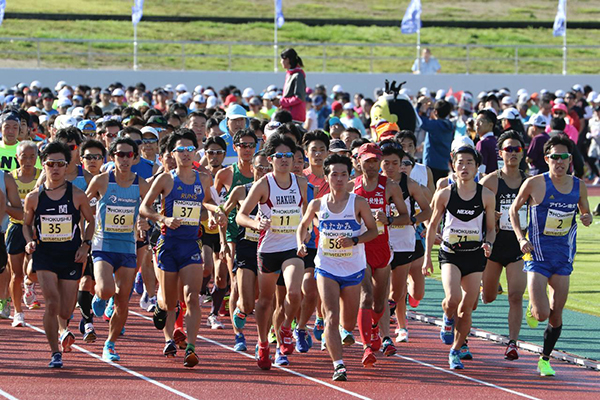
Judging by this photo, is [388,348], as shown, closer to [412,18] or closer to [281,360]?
[281,360]

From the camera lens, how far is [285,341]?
9.77 meters

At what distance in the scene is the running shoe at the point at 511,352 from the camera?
9.94 meters

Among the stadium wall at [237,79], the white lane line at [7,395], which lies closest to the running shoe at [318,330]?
the white lane line at [7,395]

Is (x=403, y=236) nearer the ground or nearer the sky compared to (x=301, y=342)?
nearer the sky

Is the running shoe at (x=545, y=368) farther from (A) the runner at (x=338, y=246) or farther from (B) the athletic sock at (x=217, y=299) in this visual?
(B) the athletic sock at (x=217, y=299)

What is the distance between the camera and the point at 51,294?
9.29 metres

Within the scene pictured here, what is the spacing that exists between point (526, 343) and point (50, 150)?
15.7 ft

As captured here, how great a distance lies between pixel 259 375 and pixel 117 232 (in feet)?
5.78

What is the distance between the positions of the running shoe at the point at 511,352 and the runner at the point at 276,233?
1976mm

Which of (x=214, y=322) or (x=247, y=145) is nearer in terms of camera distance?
(x=247, y=145)

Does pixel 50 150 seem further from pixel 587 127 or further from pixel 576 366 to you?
pixel 587 127

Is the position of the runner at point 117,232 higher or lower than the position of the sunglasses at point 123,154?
lower

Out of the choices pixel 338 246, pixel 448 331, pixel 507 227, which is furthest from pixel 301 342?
pixel 507 227

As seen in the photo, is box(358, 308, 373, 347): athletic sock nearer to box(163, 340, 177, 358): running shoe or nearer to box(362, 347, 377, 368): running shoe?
box(362, 347, 377, 368): running shoe
